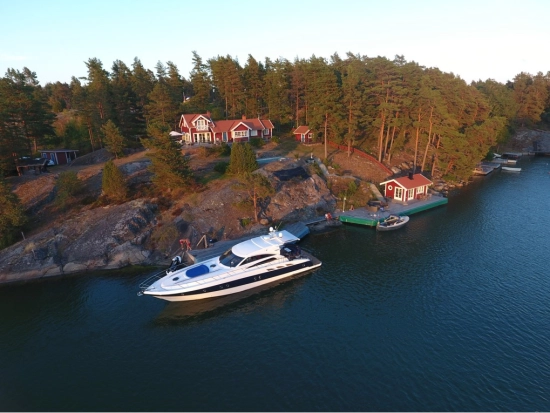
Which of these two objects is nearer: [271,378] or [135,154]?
[271,378]

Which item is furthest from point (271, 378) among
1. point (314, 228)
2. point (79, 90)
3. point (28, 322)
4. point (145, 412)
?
point (79, 90)

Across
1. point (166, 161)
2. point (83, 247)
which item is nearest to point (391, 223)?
point (166, 161)

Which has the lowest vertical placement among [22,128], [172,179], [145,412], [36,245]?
[145,412]

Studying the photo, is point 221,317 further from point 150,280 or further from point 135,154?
point 135,154

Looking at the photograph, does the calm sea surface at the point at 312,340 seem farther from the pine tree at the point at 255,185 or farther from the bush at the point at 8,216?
the pine tree at the point at 255,185

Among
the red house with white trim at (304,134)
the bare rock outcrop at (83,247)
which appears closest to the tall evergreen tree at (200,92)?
the red house with white trim at (304,134)

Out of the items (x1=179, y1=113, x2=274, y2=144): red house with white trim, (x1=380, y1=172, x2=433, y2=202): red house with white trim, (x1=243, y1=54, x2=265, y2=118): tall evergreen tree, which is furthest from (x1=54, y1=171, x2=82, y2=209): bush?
(x1=243, y1=54, x2=265, y2=118): tall evergreen tree
